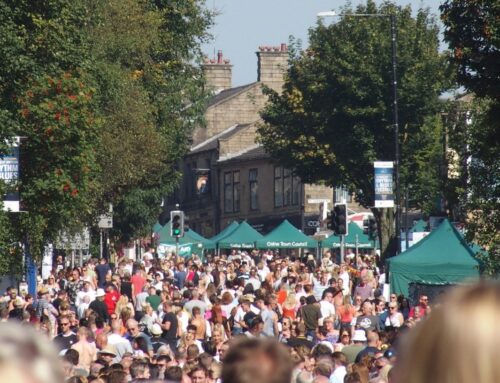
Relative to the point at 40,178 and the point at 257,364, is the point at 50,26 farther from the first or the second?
the point at 257,364

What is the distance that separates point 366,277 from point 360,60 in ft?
94.3

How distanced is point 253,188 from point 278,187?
11.6 ft

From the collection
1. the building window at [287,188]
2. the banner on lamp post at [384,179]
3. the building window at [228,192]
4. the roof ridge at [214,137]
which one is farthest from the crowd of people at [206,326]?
the roof ridge at [214,137]

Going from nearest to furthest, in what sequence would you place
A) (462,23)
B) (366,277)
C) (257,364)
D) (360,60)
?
1. (257,364)
2. (462,23)
3. (366,277)
4. (360,60)

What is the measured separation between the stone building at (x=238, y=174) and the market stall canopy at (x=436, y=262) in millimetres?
52157

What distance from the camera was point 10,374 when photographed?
1876 mm

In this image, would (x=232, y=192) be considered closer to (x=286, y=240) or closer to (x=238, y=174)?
(x=238, y=174)

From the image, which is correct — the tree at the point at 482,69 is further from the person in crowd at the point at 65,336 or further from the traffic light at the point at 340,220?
the person in crowd at the point at 65,336

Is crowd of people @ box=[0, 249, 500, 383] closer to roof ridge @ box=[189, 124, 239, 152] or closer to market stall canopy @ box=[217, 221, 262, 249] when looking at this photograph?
market stall canopy @ box=[217, 221, 262, 249]

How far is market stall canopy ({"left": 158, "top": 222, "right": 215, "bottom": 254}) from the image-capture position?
66.2 meters

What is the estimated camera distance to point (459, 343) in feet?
6.31

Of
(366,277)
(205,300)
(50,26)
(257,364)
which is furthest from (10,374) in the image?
(366,277)

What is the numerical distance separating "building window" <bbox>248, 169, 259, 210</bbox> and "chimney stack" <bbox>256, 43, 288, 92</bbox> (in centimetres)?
891

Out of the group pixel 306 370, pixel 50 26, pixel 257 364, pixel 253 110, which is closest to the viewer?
pixel 257 364
